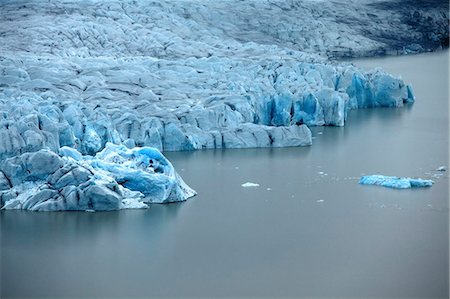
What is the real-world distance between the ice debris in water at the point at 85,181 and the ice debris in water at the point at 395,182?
266 centimetres

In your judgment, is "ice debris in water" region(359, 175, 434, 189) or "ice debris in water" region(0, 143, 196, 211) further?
"ice debris in water" region(359, 175, 434, 189)

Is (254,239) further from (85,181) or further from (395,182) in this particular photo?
(395,182)

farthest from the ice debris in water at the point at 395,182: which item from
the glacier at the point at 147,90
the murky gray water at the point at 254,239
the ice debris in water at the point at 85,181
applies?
the ice debris in water at the point at 85,181

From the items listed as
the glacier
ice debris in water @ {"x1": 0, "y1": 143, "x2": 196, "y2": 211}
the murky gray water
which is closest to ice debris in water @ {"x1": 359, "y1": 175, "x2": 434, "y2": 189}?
the murky gray water

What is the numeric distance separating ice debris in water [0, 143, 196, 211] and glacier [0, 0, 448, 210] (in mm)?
15

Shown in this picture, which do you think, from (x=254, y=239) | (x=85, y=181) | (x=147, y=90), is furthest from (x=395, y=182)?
(x=147, y=90)

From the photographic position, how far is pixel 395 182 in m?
11.8

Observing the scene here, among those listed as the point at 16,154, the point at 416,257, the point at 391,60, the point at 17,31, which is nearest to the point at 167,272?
the point at 416,257

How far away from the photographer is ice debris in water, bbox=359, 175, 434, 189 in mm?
11766

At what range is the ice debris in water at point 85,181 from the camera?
10.3 m

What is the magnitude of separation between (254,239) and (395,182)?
2.93 metres

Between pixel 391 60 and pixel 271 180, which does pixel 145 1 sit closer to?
pixel 391 60

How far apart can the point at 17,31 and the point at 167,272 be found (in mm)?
15146

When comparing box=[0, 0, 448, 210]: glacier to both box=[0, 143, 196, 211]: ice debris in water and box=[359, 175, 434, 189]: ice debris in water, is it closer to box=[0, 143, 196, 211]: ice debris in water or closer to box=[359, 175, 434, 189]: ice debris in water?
box=[0, 143, 196, 211]: ice debris in water
